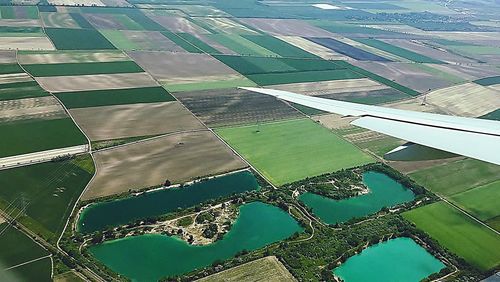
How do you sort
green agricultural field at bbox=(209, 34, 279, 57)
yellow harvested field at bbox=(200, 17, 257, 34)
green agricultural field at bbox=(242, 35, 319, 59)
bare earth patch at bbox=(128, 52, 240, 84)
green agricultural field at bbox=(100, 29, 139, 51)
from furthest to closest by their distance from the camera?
yellow harvested field at bbox=(200, 17, 257, 34) → green agricultural field at bbox=(242, 35, 319, 59) → green agricultural field at bbox=(209, 34, 279, 57) → green agricultural field at bbox=(100, 29, 139, 51) → bare earth patch at bbox=(128, 52, 240, 84)

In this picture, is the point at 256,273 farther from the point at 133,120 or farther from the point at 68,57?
the point at 68,57

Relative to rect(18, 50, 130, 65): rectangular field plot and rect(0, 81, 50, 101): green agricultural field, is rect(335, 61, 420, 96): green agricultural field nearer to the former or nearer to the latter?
rect(18, 50, 130, 65): rectangular field plot

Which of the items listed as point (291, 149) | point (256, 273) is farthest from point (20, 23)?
point (256, 273)

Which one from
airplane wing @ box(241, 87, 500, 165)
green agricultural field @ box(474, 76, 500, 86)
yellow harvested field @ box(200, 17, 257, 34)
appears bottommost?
green agricultural field @ box(474, 76, 500, 86)

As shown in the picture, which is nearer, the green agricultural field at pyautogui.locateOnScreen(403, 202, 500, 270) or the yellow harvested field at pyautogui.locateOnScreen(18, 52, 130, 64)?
the green agricultural field at pyautogui.locateOnScreen(403, 202, 500, 270)

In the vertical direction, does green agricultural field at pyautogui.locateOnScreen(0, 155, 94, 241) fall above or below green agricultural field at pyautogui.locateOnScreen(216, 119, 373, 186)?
below

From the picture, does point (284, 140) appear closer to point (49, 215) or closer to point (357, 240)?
point (357, 240)

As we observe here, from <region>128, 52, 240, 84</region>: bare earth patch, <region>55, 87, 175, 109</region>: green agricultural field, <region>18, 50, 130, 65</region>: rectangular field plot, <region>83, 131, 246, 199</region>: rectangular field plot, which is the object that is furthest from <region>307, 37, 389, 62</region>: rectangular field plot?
<region>83, 131, 246, 199</region>: rectangular field plot
